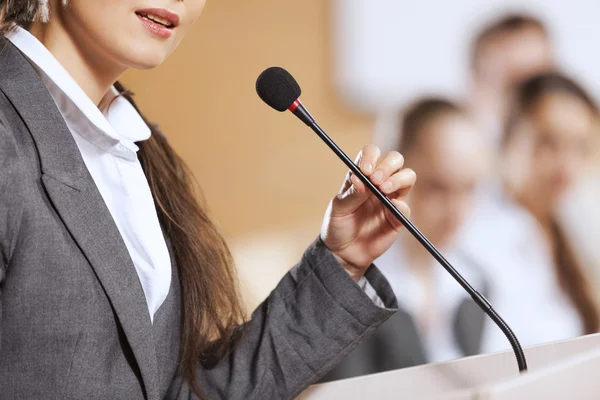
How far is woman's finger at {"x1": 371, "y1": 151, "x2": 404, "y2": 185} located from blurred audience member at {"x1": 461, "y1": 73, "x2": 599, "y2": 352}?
139 centimetres

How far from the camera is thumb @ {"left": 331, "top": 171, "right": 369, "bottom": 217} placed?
0.75 metres

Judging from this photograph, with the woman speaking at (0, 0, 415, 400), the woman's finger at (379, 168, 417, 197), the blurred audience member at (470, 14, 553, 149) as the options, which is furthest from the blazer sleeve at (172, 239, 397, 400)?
the blurred audience member at (470, 14, 553, 149)

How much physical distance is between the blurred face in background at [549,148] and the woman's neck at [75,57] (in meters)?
1.55

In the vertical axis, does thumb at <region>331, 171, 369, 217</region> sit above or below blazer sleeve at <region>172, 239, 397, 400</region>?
above

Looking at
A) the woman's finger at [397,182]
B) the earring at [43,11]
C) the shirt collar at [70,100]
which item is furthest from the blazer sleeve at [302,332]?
the earring at [43,11]

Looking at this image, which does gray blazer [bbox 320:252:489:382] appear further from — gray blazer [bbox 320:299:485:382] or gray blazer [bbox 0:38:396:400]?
gray blazer [bbox 0:38:396:400]

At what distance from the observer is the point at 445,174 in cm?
207

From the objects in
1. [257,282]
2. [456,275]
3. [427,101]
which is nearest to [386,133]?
[427,101]

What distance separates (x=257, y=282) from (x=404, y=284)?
40 cm

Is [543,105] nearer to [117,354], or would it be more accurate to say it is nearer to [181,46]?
[181,46]

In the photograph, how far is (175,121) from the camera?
208cm

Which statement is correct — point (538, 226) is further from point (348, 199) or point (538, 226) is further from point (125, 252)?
point (125, 252)

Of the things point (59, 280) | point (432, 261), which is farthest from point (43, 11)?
point (432, 261)

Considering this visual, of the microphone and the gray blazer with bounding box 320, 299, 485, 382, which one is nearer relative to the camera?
the microphone
